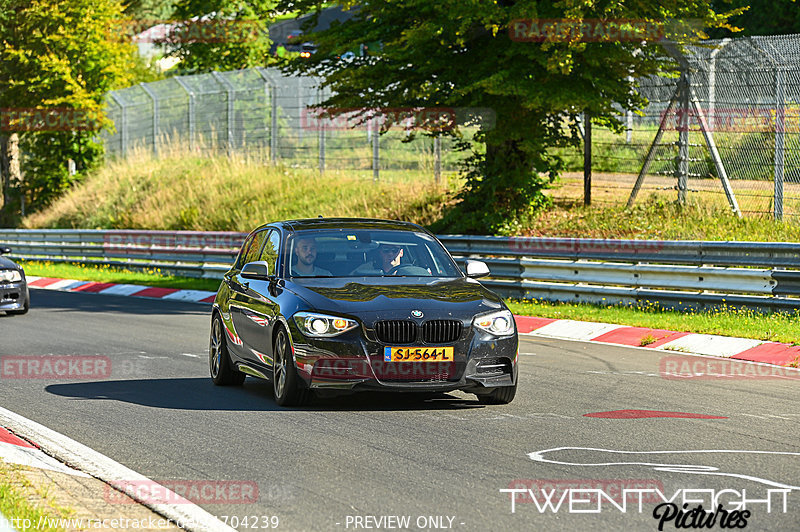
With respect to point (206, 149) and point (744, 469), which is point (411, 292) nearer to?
point (744, 469)

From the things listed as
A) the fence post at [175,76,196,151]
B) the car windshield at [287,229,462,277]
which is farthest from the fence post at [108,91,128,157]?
the car windshield at [287,229,462,277]

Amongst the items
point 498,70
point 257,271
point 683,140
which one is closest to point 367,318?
point 257,271

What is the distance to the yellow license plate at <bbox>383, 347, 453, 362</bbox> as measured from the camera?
30.1 ft

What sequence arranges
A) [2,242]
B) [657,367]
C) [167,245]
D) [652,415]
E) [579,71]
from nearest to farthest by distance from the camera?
[652,415], [657,367], [579,71], [167,245], [2,242]

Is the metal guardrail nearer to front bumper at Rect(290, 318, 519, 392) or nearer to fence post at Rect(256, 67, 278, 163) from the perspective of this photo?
front bumper at Rect(290, 318, 519, 392)

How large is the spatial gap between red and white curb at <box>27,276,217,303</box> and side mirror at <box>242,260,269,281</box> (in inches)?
488

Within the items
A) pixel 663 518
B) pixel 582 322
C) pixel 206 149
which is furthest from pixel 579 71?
pixel 206 149

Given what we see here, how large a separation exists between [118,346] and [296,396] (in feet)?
19.6

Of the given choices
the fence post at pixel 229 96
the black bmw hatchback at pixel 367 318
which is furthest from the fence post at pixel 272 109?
the black bmw hatchback at pixel 367 318

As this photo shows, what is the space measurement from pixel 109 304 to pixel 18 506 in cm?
1679

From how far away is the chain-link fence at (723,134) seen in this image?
1961 centimetres

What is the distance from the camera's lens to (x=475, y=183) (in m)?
22.9

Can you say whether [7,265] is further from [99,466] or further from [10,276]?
[99,466]

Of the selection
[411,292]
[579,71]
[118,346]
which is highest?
[579,71]
